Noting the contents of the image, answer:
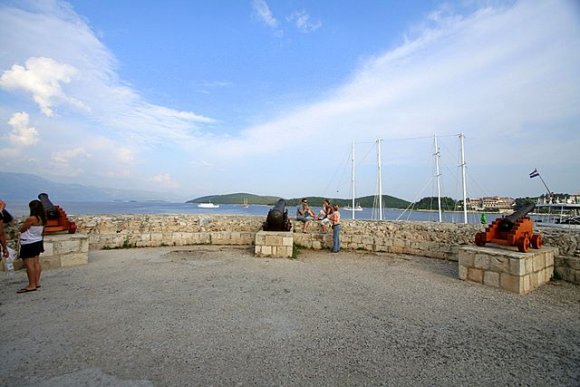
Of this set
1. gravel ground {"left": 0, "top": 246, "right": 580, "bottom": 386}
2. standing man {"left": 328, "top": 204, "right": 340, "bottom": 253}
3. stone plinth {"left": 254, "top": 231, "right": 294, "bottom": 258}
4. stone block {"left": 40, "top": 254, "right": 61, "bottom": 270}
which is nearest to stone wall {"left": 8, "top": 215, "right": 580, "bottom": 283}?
standing man {"left": 328, "top": 204, "right": 340, "bottom": 253}

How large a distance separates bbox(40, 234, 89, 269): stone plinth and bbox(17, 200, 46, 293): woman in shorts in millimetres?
1437

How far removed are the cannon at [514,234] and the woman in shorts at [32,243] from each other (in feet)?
25.1

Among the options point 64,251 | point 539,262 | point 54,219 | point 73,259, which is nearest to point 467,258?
point 539,262

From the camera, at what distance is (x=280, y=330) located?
3.37 metres

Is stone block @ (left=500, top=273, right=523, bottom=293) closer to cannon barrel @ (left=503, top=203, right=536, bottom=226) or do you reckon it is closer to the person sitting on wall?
cannon barrel @ (left=503, top=203, right=536, bottom=226)

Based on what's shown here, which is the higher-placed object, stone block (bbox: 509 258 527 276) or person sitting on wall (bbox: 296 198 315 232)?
person sitting on wall (bbox: 296 198 315 232)

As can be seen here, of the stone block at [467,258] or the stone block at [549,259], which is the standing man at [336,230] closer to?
the stone block at [467,258]

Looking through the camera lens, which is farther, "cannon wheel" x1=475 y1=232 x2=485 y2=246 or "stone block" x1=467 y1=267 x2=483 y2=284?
"cannon wheel" x1=475 y1=232 x2=485 y2=246

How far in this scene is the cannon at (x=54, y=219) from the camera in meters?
6.67

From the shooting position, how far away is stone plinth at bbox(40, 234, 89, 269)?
19.9 feet

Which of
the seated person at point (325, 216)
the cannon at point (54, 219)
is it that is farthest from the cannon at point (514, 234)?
the cannon at point (54, 219)

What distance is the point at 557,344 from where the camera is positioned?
3.16 m

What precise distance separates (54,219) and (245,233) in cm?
460

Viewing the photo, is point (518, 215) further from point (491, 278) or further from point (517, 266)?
point (491, 278)
